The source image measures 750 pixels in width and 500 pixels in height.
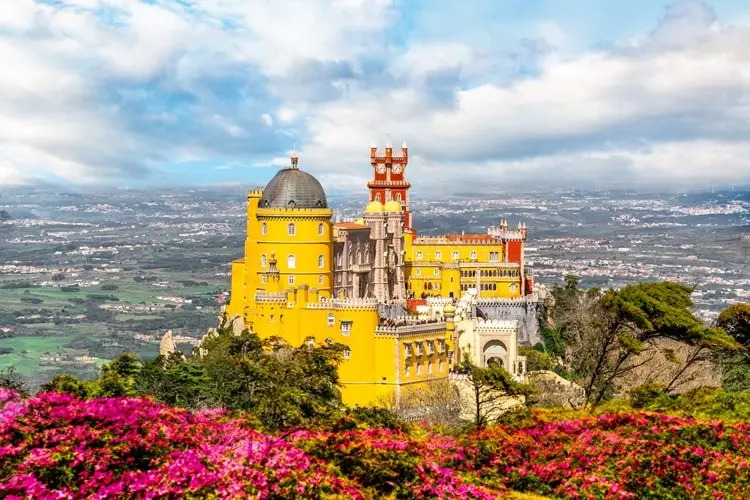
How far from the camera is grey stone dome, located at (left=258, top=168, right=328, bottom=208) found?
2662 inches

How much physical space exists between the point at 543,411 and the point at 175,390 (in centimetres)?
2204

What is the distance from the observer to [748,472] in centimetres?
2605

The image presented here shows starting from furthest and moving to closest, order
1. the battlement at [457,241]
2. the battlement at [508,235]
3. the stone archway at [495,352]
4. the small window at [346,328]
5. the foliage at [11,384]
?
1. the battlement at [457,241]
2. the battlement at [508,235]
3. the stone archway at [495,352]
4. the small window at [346,328]
5. the foliage at [11,384]

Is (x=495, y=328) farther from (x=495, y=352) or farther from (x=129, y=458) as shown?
(x=129, y=458)

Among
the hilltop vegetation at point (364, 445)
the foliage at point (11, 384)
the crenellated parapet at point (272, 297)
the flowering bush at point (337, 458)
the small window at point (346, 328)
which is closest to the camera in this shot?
the flowering bush at point (337, 458)

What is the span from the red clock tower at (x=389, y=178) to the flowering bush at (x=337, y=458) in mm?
66892

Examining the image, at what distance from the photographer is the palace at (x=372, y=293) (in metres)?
58.7

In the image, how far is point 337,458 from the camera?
22.3 m

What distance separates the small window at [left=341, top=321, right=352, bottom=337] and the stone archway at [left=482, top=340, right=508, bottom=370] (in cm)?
1108

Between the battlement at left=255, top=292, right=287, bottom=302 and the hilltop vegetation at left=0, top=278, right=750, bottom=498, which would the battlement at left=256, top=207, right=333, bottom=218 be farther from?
the hilltop vegetation at left=0, top=278, right=750, bottom=498

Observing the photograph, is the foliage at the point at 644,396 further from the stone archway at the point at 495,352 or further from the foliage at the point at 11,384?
the stone archway at the point at 495,352

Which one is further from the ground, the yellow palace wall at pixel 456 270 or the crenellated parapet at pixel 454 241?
the crenellated parapet at pixel 454 241

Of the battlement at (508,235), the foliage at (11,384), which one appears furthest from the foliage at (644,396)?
the battlement at (508,235)

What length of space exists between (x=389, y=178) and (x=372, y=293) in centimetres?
2510
